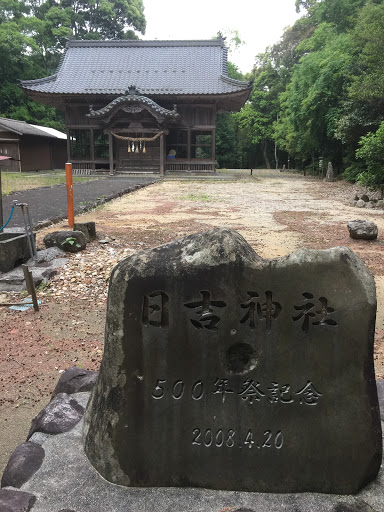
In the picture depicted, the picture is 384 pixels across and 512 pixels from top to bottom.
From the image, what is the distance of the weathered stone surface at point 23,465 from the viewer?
6.20 feet

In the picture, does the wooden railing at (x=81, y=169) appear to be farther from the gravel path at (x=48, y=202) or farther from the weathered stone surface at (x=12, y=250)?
the weathered stone surface at (x=12, y=250)

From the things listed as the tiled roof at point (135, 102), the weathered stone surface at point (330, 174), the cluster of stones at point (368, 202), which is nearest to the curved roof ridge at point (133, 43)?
the tiled roof at point (135, 102)

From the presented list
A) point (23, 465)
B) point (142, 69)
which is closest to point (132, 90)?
point (142, 69)

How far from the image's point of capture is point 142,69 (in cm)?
2761

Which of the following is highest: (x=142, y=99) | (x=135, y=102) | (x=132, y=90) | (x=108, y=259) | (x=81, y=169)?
(x=132, y=90)

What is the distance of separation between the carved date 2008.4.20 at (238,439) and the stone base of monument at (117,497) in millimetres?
207

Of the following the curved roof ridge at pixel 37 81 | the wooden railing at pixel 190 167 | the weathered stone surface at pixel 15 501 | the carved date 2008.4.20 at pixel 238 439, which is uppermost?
the curved roof ridge at pixel 37 81

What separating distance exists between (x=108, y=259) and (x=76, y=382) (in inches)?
145

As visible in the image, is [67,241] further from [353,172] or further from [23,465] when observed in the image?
[353,172]

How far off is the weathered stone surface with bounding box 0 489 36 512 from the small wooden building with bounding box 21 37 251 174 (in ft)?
76.7

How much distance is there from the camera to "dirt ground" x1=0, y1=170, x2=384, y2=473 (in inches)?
132

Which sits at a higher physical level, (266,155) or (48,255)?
(266,155)

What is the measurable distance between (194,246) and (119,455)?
98 centimetres

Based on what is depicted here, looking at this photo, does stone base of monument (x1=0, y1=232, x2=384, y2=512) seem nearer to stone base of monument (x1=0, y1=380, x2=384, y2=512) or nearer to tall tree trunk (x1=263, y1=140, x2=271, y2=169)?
stone base of monument (x1=0, y1=380, x2=384, y2=512)
